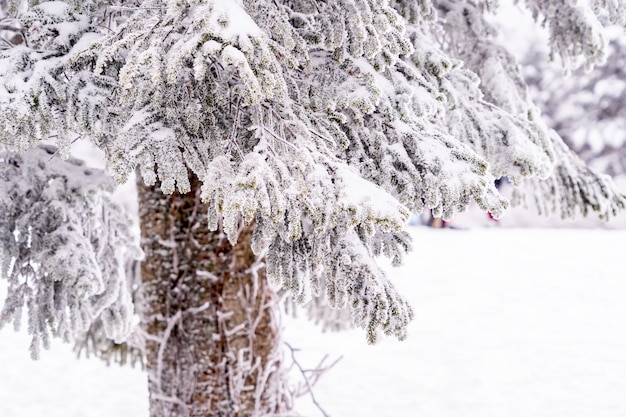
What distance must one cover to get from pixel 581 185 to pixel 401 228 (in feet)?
8.21

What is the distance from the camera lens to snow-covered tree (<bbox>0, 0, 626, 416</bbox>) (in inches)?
76.2

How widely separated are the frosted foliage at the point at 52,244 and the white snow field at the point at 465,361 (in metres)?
3.66

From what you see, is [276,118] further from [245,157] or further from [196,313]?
[196,313]

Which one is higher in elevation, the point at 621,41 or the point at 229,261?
the point at 621,41

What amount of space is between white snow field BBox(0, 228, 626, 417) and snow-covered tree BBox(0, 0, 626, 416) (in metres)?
3.14

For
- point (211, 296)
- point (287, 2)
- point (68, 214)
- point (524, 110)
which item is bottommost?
point (211, 296)

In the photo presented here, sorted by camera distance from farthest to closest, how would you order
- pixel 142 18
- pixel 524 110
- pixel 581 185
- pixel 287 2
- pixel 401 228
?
pixel 581 185
pixel 524 110
pixel 287 2
pixel 142 18
pixel 401 228

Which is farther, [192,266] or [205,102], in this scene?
[192,266]

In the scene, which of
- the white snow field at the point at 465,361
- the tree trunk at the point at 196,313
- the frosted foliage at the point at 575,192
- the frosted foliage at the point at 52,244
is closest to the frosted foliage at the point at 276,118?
the frosted foliage at the point at 52,244

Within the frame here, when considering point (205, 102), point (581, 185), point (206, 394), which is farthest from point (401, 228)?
point (581, 185)

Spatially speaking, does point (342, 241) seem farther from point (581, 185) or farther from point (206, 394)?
point (581, 185)

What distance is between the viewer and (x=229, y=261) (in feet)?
11.9

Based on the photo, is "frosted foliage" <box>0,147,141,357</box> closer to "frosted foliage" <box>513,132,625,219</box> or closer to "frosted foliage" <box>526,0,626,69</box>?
"frosted foliage" <box>513,132,625,219</box>

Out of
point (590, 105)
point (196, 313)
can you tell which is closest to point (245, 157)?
point (196, 313)
